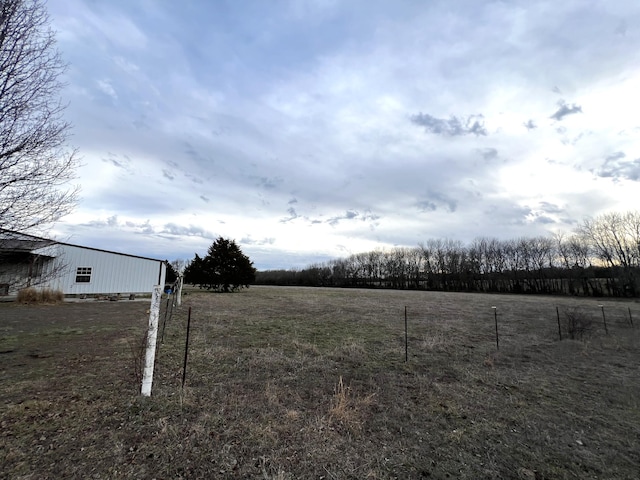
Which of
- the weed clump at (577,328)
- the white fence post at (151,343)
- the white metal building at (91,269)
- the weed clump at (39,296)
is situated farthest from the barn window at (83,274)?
the weed clump at (577,328)

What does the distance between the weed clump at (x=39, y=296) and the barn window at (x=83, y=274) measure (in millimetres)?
3433

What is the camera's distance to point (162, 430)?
362 cm

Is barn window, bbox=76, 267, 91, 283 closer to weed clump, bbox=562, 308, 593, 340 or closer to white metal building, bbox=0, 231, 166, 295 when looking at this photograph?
white metal building, bbox=0, 231, 166, 295

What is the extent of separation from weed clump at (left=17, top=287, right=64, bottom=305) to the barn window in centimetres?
343

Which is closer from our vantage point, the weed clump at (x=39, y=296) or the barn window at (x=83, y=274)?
the weed clump at (x=39, y=296)

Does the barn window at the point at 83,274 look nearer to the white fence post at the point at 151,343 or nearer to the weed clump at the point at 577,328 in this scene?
the white fence post at the point at 151,343

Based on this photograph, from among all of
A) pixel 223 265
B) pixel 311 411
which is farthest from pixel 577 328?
pixel 223 265

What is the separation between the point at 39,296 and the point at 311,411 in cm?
1962

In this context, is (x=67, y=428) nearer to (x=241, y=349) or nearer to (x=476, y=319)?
(x=241, y=349)

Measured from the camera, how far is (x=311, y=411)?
4367 mm

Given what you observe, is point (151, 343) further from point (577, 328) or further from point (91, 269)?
point (91, 269)

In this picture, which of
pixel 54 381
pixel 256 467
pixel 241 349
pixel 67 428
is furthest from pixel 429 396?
pixel 54 381

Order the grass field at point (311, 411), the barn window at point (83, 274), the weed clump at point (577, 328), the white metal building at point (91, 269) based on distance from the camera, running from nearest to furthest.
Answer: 1. the grass field at point (311, 411)
2. the weed clump at point (577, 328)
3. the white metal building at point (91, 269)
4. the barn window at point (83, 274)

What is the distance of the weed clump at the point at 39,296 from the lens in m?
15.7
